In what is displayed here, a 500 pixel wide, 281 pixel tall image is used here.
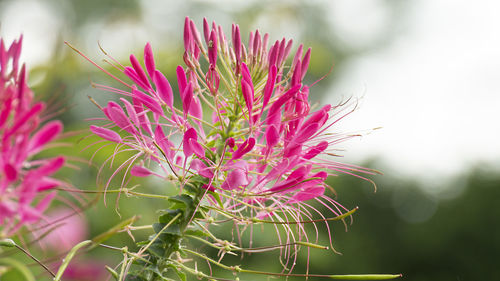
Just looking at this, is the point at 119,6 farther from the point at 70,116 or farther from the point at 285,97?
the point at 285,97

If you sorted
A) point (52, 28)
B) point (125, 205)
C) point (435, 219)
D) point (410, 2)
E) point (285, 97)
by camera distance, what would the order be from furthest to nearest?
point (410, 2), point (435, 219), point (52, 28), point (125, 205), point (285, 97)

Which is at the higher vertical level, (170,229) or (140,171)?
(140,171)

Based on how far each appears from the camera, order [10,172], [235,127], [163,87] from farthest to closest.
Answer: [235,127] → [163,87] → [10,172]

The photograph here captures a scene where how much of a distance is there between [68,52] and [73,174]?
1.40 m

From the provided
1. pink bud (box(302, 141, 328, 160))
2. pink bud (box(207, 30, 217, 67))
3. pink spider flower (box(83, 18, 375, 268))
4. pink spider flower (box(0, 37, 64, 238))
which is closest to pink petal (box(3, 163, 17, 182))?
pink spider flower (box(0, 37, 64, 238))

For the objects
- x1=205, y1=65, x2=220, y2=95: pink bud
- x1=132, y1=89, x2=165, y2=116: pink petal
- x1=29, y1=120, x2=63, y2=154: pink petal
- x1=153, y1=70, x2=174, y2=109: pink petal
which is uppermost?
x1=205, y1=65, x2=220, y2=95: pink bud

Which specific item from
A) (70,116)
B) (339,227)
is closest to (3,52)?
(70,116)

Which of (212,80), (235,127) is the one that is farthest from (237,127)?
(212,80)

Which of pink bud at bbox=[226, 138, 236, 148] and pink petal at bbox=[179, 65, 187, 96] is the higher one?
pink petal at bbox=[179, 65, 187, 96]

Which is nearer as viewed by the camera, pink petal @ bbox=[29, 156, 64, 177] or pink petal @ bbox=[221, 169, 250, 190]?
pink petal @ bbox=[29, 156, 64, 177]

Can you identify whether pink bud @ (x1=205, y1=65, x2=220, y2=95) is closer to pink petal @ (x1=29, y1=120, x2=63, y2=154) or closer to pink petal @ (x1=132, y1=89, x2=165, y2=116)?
pink petal @ (x1=132, y1=89, x2=165, y2=116)

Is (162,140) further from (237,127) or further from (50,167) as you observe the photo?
(50,167)

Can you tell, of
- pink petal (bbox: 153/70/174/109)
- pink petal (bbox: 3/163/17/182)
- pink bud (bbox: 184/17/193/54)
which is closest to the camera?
pink petal (bbox: 3/163/17/182)

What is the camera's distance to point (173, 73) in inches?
175
